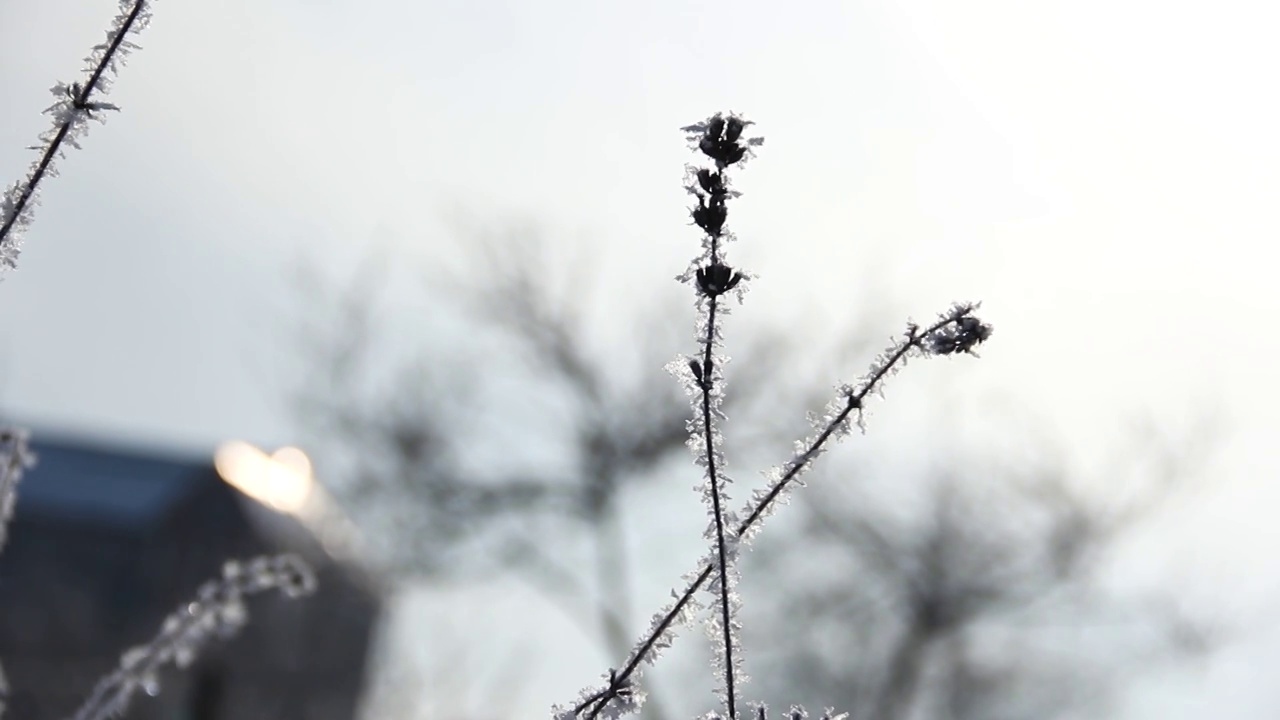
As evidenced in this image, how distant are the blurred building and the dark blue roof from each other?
3 centimetres

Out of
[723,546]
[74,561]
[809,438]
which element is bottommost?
[723,546]

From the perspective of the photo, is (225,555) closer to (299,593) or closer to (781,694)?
(781,694)

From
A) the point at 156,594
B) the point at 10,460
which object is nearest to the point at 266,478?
the point at 156,594

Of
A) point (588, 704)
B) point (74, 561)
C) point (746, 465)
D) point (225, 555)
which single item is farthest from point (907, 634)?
point (588, 704)

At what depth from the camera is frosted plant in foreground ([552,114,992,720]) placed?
134cm

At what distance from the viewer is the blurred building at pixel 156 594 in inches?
887

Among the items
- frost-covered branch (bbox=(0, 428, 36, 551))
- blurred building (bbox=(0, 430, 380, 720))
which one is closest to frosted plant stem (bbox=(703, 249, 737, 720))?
frost-covered branch (bbox=(0, 428, 36, 551))

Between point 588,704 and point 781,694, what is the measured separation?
1646 cm

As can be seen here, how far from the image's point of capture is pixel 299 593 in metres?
2.05

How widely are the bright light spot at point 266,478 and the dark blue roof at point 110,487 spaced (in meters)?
0.40

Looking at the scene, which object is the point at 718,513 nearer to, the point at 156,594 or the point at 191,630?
the point at 191,630

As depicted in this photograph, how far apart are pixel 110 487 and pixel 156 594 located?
2.85 meters

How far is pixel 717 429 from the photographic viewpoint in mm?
1427

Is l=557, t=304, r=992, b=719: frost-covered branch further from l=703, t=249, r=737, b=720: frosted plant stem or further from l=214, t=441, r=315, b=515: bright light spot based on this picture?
l=214, t=441, r=315, b=515: bright light spot
